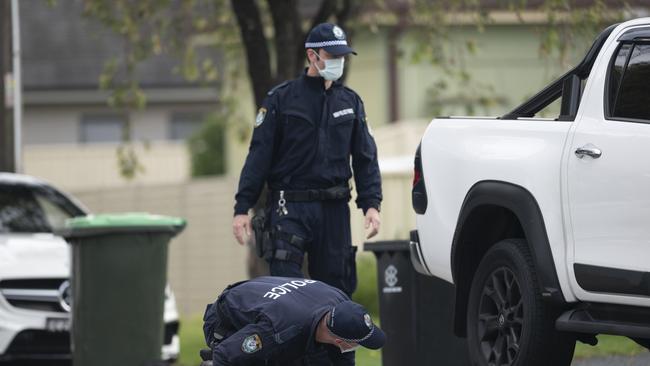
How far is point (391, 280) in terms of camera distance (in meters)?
8.00

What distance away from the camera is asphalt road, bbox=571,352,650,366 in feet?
28.3

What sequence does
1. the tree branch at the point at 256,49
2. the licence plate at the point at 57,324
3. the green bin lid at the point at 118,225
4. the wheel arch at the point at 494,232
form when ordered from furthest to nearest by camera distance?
1. the tree branch at the point at 256,49
2. the licence plate at the point at 57,324
3. the green bin lid at the point at 118,225
4. the wheel arch at the point at 494,232

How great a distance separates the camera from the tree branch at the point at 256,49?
12094 mm

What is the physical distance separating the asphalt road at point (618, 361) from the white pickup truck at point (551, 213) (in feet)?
4.89

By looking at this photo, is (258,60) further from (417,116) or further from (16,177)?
(417,116)

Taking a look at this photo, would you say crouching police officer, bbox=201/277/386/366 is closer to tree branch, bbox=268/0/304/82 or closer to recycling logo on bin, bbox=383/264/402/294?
recycling logo on bin, bbox=383/264/402/294

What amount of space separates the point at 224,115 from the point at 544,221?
10692mm

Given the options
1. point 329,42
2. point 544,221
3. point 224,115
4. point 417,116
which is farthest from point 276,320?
point 417,116

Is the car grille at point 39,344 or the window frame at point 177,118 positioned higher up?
the window frame at point 177,118

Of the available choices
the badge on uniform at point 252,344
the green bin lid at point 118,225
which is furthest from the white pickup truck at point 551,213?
the green bin lid at point 118,225

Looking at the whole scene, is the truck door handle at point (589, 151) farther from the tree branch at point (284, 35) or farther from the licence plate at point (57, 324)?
the tree branch at point (284, 35)

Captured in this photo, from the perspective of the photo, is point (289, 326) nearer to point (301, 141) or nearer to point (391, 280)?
point (301, 141)

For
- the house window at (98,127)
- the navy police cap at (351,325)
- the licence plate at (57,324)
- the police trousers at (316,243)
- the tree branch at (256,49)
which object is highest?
the house window at (98,127)

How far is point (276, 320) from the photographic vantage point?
5973 mm
